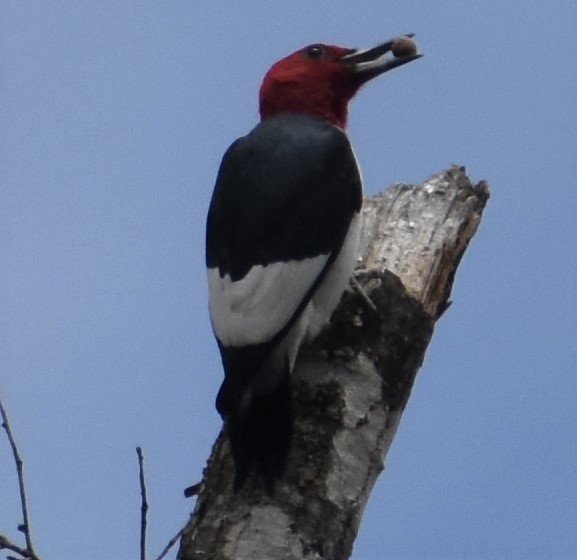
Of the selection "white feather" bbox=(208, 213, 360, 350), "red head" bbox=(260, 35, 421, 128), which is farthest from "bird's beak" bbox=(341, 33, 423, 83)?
"white feather" bbox=(208, 213, 360, 350)

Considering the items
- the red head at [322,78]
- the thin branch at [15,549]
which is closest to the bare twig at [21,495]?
the thin branch at [15,549]

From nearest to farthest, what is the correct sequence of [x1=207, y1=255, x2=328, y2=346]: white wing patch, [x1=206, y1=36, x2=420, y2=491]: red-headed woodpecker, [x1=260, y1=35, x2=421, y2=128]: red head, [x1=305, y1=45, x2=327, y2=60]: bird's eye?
[x1=206, y1=36, x2=420, y2=491]: red-headed woodpecker, [x1=207, y1=255, x2=328, y2=346]: white wing patch, [x1=260, y1=35, x2=421, y2=128]: red head, [x1=305, y1=45, x2=327, y2=60]: bird's eye

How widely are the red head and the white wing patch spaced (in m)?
1.42

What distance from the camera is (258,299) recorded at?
13.1 ft

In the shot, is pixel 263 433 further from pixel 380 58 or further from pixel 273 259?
pixel 380 58

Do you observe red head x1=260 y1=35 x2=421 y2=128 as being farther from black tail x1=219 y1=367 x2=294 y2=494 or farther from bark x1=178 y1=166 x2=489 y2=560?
black tail x1=219 y1=367 x2=294 y2=494

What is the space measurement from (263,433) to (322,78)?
2.29m

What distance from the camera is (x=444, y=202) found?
493 cm

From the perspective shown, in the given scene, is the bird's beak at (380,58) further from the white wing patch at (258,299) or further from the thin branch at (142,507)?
the thin branch at (142,507)

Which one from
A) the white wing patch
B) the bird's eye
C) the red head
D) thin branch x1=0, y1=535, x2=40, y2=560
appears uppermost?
the bird's eye

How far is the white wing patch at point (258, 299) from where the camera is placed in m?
3.89

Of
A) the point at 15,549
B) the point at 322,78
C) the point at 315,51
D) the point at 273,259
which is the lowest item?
the point at 15,549

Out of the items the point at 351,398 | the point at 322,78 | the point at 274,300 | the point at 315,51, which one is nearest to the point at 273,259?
the point at 274,300

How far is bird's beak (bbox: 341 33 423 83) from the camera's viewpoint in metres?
5.62
